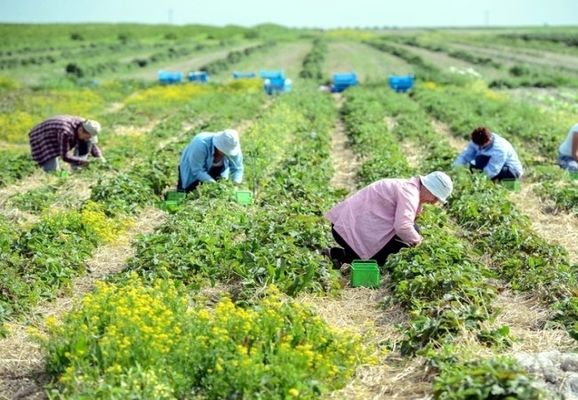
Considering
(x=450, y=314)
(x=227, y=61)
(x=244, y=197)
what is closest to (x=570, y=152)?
(x=244, y=197)

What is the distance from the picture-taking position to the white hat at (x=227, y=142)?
9.36 meters

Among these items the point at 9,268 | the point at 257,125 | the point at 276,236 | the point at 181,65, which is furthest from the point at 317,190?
the point at 181,65

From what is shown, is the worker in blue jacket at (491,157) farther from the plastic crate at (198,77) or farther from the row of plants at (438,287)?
the plastic crate at (198,77)

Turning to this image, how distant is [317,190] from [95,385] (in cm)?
563

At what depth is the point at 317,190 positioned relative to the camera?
9891 mm

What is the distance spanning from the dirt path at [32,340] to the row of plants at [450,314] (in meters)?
2.68

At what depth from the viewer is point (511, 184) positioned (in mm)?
11000

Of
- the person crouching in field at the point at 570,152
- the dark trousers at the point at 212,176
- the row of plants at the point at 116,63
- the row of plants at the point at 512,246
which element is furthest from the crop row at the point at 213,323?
the row of plants at the point at 116,63

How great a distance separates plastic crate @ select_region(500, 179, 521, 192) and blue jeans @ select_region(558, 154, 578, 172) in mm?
1658

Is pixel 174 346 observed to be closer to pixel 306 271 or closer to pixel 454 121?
pixel 306 271

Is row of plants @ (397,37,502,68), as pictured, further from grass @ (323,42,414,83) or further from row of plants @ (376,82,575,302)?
row of plants @ (376,82,575,302)

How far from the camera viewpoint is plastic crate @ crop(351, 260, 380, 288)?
726cm

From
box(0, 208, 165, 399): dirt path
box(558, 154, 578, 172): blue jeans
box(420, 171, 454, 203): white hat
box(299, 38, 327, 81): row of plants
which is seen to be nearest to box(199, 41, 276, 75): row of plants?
box(299, 38, 327, 81): row of plants

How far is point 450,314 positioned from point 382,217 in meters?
1.81
